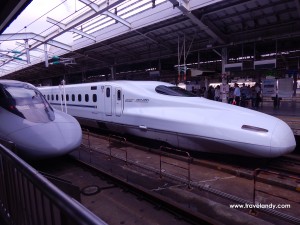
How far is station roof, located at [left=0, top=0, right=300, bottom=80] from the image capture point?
12.8 metres

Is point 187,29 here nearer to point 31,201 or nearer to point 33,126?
point 33,126

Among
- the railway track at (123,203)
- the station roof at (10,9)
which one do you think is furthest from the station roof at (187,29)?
the railway track at (123,203)

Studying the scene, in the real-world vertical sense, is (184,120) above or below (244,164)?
above

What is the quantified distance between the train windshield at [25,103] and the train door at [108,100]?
3.26 meters

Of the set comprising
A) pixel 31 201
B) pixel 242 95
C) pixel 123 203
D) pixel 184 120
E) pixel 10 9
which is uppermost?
→ pixel 10 9

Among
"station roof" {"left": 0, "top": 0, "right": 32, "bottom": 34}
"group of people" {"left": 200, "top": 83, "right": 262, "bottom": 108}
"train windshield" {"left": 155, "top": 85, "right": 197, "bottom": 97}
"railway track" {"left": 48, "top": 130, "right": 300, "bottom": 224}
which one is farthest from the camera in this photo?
"group of people" {"left": 200, "top": 83, "right": 262, "bottom": 108}

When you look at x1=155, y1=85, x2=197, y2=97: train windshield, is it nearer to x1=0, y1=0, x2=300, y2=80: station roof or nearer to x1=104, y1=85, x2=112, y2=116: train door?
x1=104, y1=85, x2=112, y2=116: train door

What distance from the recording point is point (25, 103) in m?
7.70

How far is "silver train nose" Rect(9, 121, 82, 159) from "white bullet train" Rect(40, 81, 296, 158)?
3078 mm

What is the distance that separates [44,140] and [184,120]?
415cm

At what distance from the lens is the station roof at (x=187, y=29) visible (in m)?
12.8

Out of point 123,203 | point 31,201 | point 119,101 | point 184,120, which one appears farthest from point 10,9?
point 119,101

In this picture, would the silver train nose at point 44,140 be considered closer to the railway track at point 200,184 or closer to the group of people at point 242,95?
the railway track at point 200,184

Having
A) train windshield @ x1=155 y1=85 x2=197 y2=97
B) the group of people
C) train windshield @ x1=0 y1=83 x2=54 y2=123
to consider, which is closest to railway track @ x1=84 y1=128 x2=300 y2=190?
train windshield @ x1=155 y1=85 x2=197 y2=97
